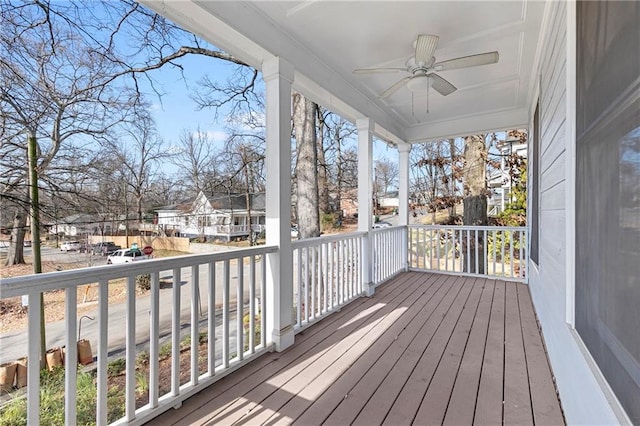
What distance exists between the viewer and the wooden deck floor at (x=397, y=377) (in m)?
1.69

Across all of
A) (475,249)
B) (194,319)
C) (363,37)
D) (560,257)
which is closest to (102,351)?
(194,319)

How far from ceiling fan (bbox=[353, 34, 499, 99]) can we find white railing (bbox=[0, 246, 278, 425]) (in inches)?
80.5

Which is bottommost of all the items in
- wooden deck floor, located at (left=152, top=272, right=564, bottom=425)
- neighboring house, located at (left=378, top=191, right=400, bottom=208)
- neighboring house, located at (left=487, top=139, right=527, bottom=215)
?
wooden deck floor, located at (left=152, top=272, right=564, bottom=425)

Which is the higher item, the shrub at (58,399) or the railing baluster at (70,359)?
the railing baluster at (70,359)

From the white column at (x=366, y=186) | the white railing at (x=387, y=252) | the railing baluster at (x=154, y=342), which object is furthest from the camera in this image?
the white railing at (x=387, y=252)

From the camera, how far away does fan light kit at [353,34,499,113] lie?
7.64 feet

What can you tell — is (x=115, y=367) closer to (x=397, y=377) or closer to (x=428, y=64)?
(x=397, y=377)

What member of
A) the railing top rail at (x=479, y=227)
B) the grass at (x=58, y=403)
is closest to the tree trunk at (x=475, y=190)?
the railing top rail at (x=479, y=227)

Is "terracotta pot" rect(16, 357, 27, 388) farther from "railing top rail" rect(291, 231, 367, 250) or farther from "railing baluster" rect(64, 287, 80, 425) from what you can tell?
"railing top rail" rect(291, 231, 367, 250)

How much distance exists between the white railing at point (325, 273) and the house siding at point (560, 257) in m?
1.94

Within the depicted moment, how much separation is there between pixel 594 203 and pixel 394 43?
2.25 metres

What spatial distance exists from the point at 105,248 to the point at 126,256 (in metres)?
0.14

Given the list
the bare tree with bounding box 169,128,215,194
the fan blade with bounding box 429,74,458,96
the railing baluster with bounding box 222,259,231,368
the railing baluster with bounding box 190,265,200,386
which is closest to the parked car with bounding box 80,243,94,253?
the railing baluster with bounding box 190,265,200,386

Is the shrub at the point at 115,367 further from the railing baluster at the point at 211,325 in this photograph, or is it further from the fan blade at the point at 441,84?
the fan blade at the point at 441,84
